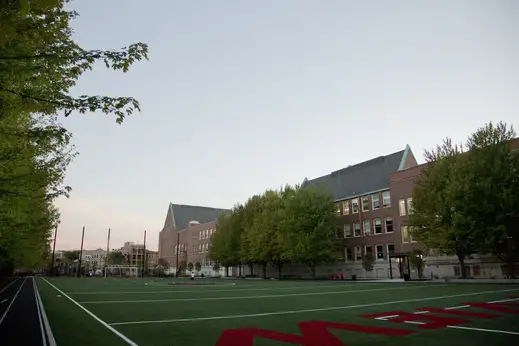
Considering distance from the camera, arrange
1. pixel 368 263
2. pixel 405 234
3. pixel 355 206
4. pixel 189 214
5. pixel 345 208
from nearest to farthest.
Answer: pixel 368 263, pixel 405 234, pixel 355 206, pixel 345 208, pixel 189 214

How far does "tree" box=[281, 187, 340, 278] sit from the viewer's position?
48906 mm

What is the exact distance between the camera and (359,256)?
52.3 m

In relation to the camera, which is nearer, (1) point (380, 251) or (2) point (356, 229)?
(1) point (380, 251)

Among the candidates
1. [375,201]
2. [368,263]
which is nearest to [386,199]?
[375,201]

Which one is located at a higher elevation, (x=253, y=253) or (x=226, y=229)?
(x=226, y=229)

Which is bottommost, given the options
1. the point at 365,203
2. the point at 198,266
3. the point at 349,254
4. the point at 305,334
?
the point at 198,266

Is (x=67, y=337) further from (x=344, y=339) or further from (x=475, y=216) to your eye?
(x=475, y=216)

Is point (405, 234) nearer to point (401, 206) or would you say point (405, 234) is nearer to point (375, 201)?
point (401, 206)

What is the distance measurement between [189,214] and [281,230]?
244ft

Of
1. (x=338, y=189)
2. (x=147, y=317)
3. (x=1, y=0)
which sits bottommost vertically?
(x=147, y=317)

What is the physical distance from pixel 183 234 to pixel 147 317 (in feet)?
331

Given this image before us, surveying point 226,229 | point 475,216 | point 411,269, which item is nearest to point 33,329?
point 475,216

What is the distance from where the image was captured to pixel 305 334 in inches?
360

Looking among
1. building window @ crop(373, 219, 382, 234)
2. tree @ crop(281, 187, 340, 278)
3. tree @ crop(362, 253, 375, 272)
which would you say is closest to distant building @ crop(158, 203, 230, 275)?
tree @ crop(281, 187, 340, 278)
